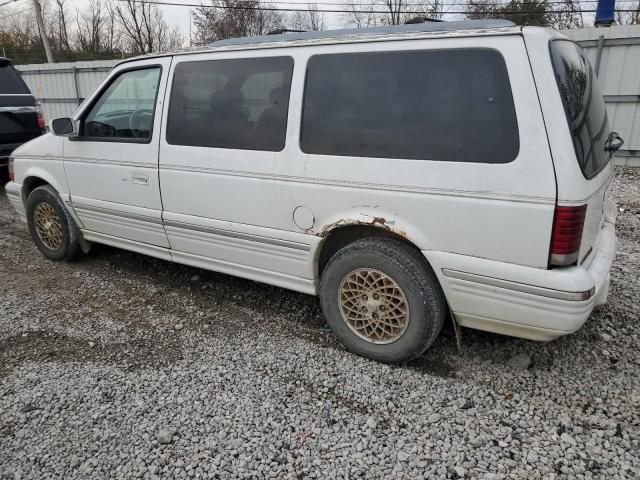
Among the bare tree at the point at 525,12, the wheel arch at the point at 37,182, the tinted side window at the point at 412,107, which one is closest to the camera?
the tinted side window at the point at 412,107

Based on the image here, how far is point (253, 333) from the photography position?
3.60 metres

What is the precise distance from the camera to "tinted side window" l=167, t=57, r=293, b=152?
10.6 feet

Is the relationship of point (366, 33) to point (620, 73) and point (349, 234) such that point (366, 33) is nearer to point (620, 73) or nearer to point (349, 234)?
point (349, 234)

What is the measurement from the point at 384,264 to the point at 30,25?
1709 inches

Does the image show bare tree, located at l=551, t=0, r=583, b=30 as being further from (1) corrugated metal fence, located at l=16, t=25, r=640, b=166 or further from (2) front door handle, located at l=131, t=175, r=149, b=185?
(2) front door handle, located at l=131, t=175, r=149, b=185

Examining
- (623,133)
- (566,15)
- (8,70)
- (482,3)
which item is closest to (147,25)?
(482,3)

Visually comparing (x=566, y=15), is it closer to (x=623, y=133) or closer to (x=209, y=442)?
(x=623, y=133)

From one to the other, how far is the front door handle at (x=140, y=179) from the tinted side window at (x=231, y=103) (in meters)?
0.39

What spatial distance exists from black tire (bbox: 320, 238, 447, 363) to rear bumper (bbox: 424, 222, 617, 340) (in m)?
0.10

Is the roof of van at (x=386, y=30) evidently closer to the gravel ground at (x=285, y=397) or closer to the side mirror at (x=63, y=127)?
the side mirror at (x=63, y=127)

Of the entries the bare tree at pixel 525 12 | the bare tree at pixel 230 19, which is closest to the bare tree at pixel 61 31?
the bare tree at pixel 230 19

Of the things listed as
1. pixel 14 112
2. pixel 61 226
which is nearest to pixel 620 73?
pixel 61 226

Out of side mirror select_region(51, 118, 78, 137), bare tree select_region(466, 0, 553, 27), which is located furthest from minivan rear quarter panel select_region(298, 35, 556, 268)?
bare tree select_region(466, 0, 553, 27)

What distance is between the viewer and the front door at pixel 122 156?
12.7ft
